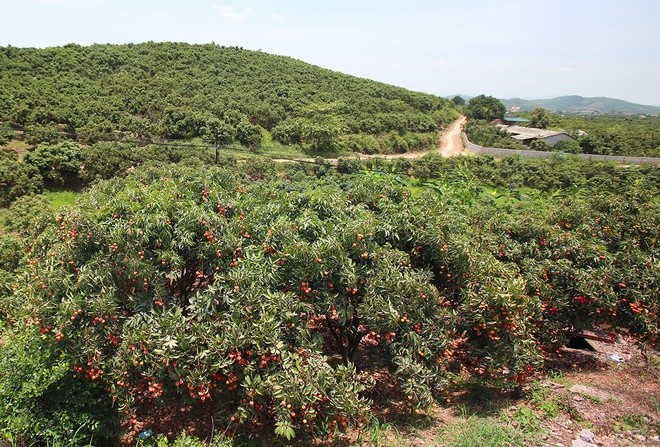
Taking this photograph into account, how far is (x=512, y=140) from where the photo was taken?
4031cm

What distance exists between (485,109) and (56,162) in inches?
1975

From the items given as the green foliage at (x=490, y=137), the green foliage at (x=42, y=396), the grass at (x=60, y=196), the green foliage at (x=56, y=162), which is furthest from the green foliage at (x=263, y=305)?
the green foliage at (x=490, y=137)

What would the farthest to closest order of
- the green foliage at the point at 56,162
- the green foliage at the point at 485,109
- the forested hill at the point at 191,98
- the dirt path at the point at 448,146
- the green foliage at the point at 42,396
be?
the green foliage at the point at 485,109
the dirt path at the point at 448,146
the forested hill at the point at 191,98
the green foliage at the point at 56,162
the green foliage at the point at 42,396

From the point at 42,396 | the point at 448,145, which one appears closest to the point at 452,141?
the point at 448,145

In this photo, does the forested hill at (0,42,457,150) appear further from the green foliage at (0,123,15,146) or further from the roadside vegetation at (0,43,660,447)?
the roadside vegetation at (0,43,660,447)

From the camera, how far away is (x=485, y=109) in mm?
56188

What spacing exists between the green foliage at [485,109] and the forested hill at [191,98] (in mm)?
4691

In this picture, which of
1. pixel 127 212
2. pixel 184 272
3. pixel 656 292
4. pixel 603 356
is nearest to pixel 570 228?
pixel 656 292

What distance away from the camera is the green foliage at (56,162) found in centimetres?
1991

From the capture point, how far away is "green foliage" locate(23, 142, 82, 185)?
1991 cm

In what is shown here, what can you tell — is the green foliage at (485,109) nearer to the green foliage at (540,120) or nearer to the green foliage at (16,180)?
the green foliage at (540,120)

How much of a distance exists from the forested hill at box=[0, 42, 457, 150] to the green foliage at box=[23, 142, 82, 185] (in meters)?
4.91

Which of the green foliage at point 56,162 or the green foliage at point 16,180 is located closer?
the green foliage at point 16,180

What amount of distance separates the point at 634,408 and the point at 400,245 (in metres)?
4.07
